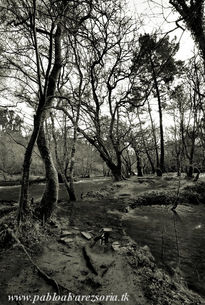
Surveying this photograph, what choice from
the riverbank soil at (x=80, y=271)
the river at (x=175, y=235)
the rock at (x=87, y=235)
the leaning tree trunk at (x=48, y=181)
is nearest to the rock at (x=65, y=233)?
the riverbank soil at (x=80, y=271)

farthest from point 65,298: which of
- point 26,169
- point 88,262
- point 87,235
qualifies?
point 26,169

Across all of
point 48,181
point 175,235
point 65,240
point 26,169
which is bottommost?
point 175,235

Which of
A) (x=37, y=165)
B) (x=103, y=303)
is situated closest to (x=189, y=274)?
(x=103, y=303)

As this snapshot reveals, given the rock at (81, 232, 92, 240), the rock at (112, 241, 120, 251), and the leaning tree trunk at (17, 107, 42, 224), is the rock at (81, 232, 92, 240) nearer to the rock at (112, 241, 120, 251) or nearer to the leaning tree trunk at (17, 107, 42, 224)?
the rock at (112, 241, 120, 251)

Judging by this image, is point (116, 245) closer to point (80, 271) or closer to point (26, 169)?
point (80, 271)

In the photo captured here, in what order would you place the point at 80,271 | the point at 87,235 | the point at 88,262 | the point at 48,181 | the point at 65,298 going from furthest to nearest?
the point at 48,181 → the point at 87,235 → the point at 88,262 → the point at 80,271 → the point at 65,298

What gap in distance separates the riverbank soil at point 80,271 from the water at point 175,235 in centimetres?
40

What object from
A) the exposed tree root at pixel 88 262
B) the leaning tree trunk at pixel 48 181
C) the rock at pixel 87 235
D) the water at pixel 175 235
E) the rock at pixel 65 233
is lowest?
the water at pixel 175 235

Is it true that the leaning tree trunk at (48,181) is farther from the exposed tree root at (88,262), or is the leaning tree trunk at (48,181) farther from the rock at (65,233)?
the exposed tree root at (88,262)

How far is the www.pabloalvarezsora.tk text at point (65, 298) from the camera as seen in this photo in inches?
102

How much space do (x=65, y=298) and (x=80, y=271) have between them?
2.40 ft

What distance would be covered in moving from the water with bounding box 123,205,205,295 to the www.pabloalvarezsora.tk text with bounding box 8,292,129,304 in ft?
5.50

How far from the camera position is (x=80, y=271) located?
3.36m

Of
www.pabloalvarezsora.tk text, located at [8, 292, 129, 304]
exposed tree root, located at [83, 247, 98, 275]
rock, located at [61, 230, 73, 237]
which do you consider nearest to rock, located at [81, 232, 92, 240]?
rock, located at [61, 230, 73, 237]
